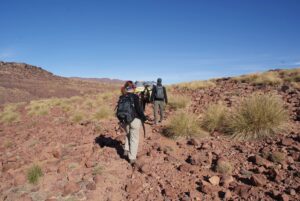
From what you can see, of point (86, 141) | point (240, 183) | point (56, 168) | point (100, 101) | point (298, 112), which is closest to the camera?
point (240, 183)

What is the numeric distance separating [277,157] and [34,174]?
192 inches

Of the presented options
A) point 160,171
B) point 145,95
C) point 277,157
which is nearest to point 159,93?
point 145,95

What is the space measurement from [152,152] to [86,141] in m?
2.81

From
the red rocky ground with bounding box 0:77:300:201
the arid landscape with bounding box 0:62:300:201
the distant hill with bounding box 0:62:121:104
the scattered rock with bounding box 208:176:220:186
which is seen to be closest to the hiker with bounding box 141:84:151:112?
the arid landscape with bounding box 0:62:300:201

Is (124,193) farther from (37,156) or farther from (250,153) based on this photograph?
(37,156)

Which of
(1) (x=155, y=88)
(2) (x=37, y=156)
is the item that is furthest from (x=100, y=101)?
(2) (x=37, y=156)

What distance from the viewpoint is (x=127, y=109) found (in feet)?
21.8

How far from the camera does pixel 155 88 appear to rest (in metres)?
11.2

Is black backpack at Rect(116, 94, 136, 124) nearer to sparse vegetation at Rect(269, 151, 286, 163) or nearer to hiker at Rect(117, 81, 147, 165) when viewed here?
hiker at Rect(117, 81, 147, 165)

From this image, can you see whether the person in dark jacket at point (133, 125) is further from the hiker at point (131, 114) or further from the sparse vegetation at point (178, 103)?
the sparse vegetation at point (178, 103)

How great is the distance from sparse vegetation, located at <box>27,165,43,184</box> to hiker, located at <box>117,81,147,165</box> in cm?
193

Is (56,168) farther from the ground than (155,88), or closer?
closer

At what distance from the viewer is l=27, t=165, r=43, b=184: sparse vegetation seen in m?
6.75

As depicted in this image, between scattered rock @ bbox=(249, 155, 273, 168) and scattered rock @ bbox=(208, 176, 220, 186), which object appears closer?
scattered rock @ bbox=(208, 176, 220, 186)
